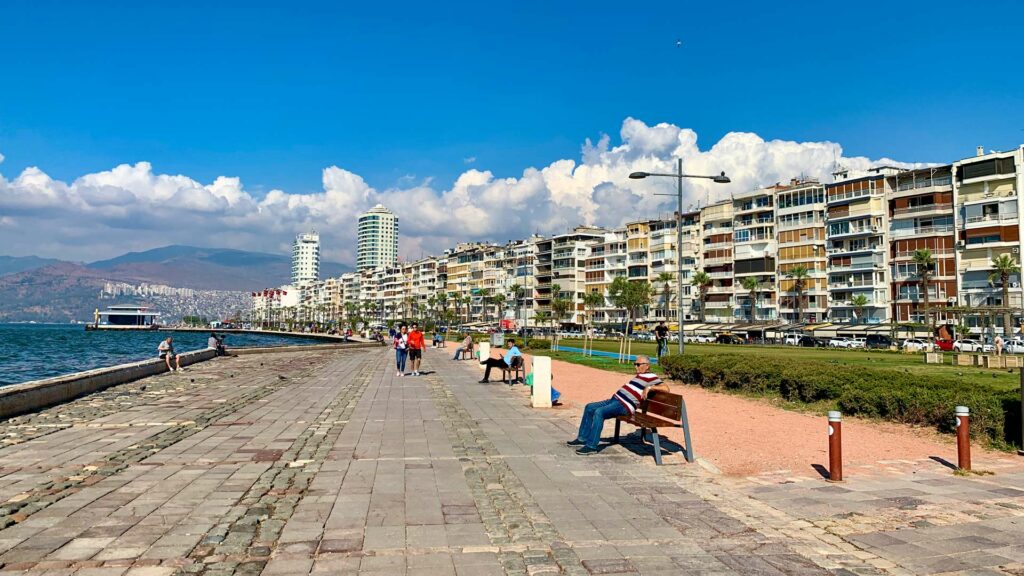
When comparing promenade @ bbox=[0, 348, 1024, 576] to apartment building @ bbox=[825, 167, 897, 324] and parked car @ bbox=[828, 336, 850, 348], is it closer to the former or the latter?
parked car @ bbox=[828, 336, 850, 348]

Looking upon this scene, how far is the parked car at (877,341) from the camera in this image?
64.4 meters

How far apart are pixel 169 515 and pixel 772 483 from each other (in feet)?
18.8

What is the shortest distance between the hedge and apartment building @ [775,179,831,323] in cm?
7002

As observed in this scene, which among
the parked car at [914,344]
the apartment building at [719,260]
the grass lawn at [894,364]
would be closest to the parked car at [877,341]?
the parked car at [914,344]

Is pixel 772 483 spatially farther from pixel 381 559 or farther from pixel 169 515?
pixel 169 515

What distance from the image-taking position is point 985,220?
66.0 meters

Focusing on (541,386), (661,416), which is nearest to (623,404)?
(661,416)

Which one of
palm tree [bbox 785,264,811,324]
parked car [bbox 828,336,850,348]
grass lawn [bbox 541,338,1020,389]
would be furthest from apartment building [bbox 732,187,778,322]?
grass lawn [bbox 541,338,1020,389]

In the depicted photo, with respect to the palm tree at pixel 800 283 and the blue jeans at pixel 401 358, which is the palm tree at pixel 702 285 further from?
the blue jeans at pixel 401 358

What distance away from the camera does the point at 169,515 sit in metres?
5.90

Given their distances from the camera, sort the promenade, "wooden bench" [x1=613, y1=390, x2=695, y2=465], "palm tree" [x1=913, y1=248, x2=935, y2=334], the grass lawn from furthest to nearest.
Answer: "palm tree" [x1=913, y1=248, x2=935, y2=334]
the grass lawn
"wooden bench" [x1=613, y1=390, x2=695, y2=465]
the promenade

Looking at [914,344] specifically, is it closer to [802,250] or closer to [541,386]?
[802,250]

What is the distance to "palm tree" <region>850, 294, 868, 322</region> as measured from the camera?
75062 mm

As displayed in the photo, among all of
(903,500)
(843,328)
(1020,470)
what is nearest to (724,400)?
(1020,470)
